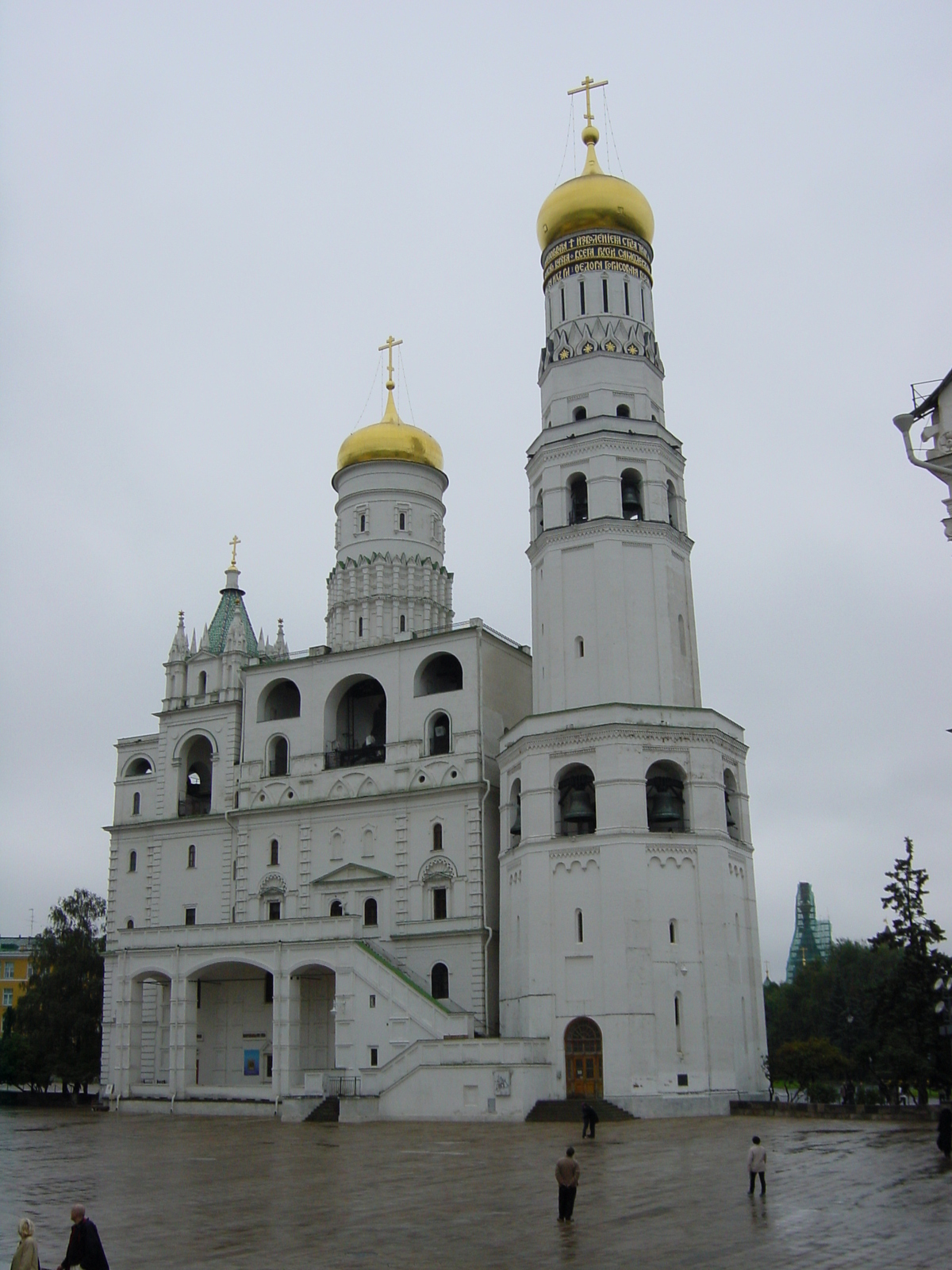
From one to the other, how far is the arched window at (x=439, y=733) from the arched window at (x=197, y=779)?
1020 centimetres

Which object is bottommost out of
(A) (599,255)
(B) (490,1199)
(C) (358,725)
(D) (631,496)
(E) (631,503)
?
(B) (490,1199)

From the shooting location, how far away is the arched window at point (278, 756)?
49188mm

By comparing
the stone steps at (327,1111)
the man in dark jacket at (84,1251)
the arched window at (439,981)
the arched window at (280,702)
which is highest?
the arched window at (280,702)

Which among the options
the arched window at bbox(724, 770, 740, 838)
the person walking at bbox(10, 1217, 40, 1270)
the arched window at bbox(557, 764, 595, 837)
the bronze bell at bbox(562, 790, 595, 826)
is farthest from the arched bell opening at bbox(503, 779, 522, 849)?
the person walking at bbox(10, 1217, 40, 1270)

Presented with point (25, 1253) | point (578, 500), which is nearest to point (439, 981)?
point (578, 500)

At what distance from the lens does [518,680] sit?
47.2 metres

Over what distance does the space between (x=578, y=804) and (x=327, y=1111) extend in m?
11.6

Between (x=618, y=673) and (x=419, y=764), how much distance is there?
8457mm

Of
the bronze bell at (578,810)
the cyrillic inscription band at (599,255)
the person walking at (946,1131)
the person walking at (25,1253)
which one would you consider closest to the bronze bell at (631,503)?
the cyrillic inscription band at (599,255)

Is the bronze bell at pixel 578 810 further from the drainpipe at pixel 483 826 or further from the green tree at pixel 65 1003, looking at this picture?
the green tree at pixel 65 1003

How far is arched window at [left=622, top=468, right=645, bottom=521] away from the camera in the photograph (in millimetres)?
42906

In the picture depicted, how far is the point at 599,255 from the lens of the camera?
147 feet

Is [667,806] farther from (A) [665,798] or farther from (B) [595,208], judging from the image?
(B) [595,208]

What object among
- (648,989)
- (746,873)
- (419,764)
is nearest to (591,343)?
(419,764)
